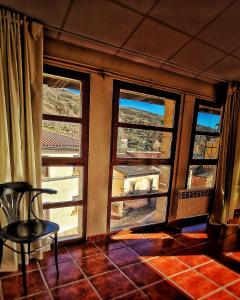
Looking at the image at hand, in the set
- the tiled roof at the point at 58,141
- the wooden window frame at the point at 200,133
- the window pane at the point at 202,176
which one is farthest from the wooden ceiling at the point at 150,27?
the window pane at the point at 202,176

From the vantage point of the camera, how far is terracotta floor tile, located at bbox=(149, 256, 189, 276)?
2071mm

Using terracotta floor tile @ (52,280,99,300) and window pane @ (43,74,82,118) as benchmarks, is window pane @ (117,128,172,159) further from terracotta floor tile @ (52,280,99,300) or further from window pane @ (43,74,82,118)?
terracotta floor tile @ (52,280,99,300)

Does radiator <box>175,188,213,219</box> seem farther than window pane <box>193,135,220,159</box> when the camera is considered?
No

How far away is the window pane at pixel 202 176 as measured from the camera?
3.49 m

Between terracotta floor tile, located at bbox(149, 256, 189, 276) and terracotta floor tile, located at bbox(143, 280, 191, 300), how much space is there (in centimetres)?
18

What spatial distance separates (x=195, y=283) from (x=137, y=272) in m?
0.57

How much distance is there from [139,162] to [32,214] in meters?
1.52

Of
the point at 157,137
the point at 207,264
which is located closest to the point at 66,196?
the point at 157,137

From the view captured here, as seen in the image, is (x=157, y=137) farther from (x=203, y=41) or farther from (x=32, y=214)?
(x=32, y=214)

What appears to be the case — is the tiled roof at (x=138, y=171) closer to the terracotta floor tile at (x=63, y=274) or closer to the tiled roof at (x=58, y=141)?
the tiled roof at (x=58, y=141)

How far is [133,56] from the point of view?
2418 mm

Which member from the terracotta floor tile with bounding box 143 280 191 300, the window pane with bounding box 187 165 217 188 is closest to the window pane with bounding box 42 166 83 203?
the terracotta floor tile with bounding box 143 280 191 300

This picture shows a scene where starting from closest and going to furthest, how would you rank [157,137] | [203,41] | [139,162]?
[203,41]
[139,162]
[157,137]

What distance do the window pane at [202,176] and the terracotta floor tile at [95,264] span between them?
6.40 feet
